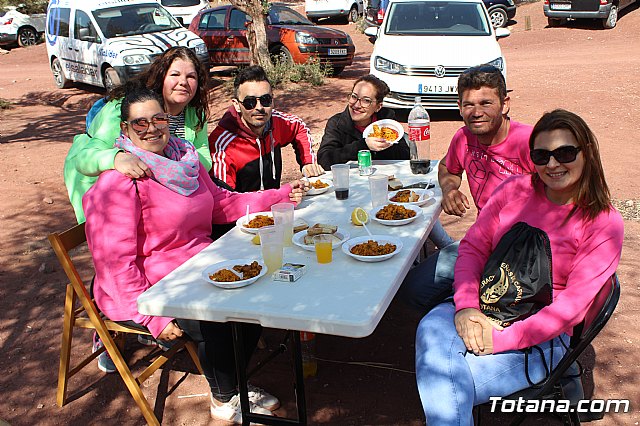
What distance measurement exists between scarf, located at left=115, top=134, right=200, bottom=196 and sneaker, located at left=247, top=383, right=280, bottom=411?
1.12m

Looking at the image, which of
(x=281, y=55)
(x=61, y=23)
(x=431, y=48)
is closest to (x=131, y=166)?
(x=431, y=48)

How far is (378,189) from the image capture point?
359 cm

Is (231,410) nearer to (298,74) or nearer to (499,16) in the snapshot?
(298,74)

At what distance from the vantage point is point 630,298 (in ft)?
14.7

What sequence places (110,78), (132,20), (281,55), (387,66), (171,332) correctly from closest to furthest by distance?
(171,332)
(387,66)
(110,78)
(132,20)
(281,55)

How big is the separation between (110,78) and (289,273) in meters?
11.3

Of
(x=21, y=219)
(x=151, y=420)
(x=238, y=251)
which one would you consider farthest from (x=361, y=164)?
(x=21, y=219)

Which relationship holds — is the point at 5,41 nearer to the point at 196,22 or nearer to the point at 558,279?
the point at 196,22

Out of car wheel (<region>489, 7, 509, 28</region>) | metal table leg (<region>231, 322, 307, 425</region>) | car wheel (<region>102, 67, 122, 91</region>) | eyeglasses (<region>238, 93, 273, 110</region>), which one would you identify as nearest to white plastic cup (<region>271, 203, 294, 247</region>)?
metal table leg (<region>231, 322, 307, 425</region>)

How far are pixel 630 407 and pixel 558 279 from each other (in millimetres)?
1084

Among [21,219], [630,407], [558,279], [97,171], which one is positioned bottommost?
[630,407]

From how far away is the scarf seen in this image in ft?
10.3

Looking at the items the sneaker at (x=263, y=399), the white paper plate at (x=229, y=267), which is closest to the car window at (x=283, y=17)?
the sneaker at (x=263, y=399)

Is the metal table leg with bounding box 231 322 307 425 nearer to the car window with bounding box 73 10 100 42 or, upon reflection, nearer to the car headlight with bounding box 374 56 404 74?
the car headlight with bounding box 374 56 404 74
